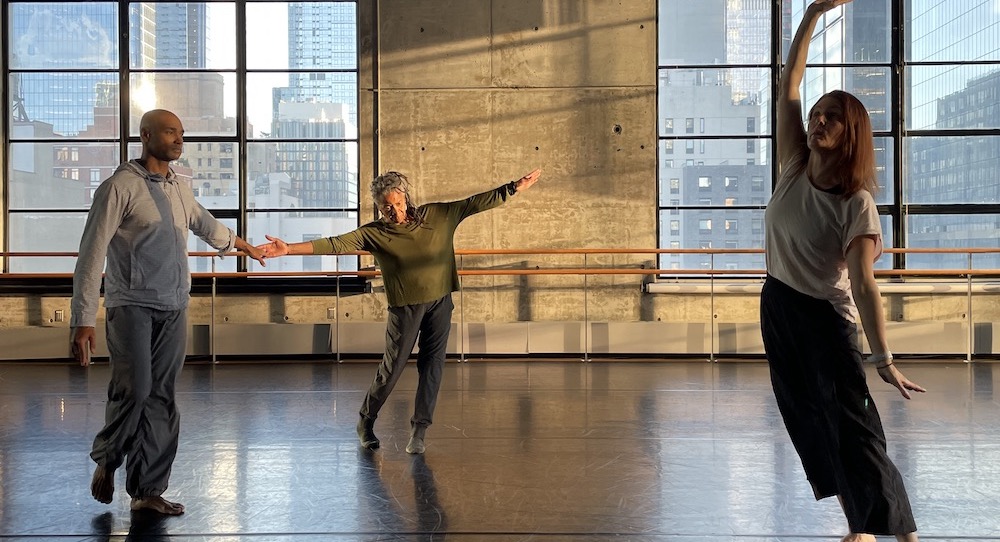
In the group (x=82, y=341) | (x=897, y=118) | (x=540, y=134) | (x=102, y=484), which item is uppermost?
(x=897, y=118)

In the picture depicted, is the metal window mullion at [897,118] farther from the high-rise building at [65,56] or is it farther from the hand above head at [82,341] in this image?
the hand above head at [82,341]

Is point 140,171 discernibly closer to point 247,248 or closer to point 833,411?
point 247,248

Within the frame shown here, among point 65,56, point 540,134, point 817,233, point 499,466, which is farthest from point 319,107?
point 817,233

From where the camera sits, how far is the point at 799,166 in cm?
259

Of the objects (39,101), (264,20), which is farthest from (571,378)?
(39,101)

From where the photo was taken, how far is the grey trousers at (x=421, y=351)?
4.34 m

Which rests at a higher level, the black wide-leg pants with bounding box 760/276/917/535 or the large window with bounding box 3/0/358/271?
the large window with bounding box 3/0/358/271

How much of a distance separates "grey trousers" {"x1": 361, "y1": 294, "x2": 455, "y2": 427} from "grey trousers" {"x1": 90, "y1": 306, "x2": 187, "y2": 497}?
1.24m

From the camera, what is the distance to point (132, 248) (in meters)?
3.15

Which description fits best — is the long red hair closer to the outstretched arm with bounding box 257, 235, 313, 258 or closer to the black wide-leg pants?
the black wide-leg pants

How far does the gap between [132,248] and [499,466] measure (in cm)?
179

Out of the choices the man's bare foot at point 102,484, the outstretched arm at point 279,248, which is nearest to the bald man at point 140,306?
the man's bare foot at point 102,484

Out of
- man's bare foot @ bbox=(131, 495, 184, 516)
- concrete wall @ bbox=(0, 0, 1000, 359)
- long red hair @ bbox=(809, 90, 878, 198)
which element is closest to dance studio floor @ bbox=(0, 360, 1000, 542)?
man's bare foot @ bbox=(131, 495, 184, 516)

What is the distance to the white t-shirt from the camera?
2389mm
